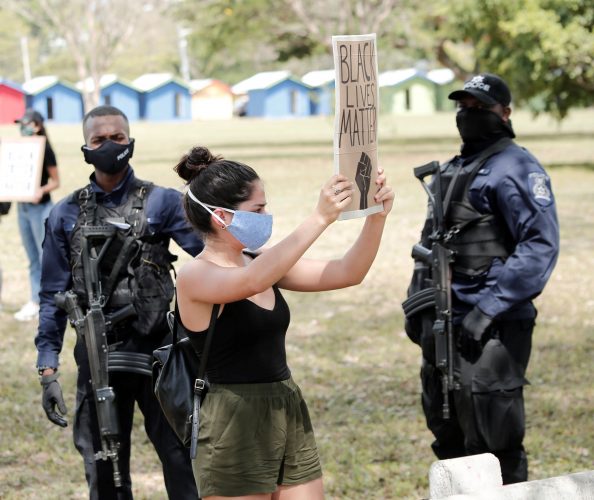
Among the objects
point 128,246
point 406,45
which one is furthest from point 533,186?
point 406,45

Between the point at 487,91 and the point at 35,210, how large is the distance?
672 centimetres

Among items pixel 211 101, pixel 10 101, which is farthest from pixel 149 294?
pixel 211 101

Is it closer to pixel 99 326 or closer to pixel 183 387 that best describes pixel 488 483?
pixel 183 387

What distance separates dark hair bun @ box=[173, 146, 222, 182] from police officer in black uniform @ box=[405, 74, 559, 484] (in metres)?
1.76

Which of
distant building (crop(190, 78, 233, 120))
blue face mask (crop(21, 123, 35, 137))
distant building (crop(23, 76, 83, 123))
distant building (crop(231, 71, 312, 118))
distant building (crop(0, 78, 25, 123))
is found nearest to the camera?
blue face mask (crop(21, 123, 35, 137))

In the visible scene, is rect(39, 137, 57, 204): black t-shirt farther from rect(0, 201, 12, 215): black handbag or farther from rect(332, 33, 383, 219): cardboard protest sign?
rect(332, 33, 383, 219): cardboard protest sign

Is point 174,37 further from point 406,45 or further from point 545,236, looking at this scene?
point 545,236

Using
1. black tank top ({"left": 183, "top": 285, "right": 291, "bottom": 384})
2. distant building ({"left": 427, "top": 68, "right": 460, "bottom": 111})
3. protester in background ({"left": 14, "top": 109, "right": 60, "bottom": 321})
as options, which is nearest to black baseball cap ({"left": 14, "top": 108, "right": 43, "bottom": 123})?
protester in background ({"left": 14, "top": 109, "right": 60, "bottom": 321})

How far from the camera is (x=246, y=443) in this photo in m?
3.86

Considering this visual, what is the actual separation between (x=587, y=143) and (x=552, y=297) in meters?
28.0

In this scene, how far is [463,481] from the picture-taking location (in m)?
3.03

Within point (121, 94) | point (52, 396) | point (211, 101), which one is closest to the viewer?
A: point (52, 396)

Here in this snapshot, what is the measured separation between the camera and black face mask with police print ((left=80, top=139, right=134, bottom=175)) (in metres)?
5.23

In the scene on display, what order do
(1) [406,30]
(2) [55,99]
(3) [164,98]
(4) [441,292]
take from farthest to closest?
(3) [164,98], (2) [55,99], (1) [406,30], (4) [441,292]
